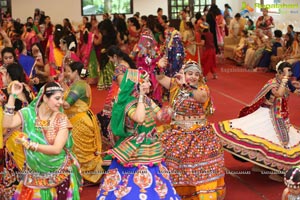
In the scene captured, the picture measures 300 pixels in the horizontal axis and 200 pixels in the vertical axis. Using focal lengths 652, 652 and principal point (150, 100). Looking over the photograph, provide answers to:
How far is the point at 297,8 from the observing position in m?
14.8

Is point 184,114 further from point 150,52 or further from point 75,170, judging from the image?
point 150,52

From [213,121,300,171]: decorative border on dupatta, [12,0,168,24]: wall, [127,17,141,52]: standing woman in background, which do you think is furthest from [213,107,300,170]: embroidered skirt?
[12,0,168,24]: wall

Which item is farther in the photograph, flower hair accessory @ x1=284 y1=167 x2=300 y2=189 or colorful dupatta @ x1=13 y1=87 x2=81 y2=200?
colorful dupatta @ x1=13 y1=87 x2=81 y2=200

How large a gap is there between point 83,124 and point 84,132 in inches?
3.0

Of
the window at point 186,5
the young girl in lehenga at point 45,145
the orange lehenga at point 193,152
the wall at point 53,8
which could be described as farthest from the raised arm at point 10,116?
the window at point 186,5

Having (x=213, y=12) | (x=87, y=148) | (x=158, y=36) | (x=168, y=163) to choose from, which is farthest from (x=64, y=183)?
(x=213, y=12)

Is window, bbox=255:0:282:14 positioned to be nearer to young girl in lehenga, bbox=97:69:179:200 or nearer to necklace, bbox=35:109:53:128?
young girl in lehenga, bbox=97:69:179:200

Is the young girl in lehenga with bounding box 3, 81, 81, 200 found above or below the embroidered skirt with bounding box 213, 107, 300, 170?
above

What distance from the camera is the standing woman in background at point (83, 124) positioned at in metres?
5.70

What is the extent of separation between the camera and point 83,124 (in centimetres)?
582

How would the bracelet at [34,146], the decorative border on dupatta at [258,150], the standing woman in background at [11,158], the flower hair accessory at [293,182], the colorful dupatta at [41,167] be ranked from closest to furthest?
1. the flower hair accessory at [293,182]
2. the bracelet at [34,146]
3. the colorful dupatta at [41,167]
4. the standing woman in background at [11,158]
5. the decorative border on dupatta at [258,150]

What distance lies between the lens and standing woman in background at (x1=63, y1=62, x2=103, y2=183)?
18.7 ft

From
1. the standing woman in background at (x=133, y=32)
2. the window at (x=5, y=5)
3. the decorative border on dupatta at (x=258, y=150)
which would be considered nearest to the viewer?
the decorative border on dupatta at (x=258, y=150)

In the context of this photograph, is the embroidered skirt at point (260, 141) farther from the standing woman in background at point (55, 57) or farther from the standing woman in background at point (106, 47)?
the standing woman in background at point (106, 47)
